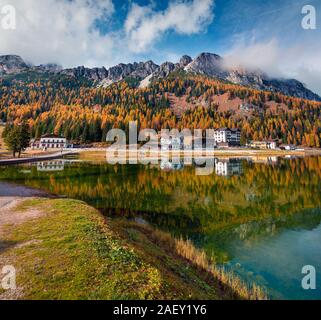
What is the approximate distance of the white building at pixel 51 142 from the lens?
148 metres

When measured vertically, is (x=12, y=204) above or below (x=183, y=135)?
below

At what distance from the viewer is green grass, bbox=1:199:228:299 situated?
8.25m

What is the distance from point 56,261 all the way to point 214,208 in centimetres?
2143

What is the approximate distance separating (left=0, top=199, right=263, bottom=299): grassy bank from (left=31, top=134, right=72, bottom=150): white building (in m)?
144

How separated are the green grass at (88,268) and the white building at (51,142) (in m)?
146

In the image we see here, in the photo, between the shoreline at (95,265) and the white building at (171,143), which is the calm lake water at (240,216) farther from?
the white building at (171,143)

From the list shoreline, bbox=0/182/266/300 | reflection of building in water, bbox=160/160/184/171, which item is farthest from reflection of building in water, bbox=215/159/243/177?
shoreline, bbox=0/182/266/300

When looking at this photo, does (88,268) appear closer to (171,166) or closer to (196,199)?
(196,199)

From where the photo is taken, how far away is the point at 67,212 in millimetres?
18562

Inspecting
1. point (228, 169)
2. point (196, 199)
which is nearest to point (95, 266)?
point (196, 199)

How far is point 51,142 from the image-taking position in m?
150
